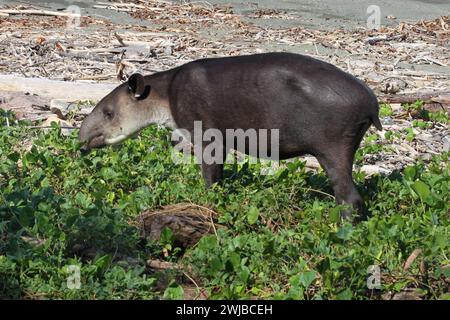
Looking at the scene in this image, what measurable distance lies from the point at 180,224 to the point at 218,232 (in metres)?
0.31

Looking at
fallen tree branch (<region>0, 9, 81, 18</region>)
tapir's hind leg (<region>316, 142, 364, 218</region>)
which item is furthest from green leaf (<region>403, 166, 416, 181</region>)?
fallen tree branch (<region>0, 9, 81, 18</region>)

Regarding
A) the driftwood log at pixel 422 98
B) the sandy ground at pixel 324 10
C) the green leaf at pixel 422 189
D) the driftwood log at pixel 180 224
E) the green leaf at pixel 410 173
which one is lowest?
the sandy ground at pixel 324 10

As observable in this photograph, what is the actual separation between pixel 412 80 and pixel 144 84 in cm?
684

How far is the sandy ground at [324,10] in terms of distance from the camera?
20.0 meters

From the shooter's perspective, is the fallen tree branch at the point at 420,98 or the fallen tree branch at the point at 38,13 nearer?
the fallen tree branch at the point at 420,98

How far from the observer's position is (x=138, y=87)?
8.81 meters

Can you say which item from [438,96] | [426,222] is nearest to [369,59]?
[438,96]

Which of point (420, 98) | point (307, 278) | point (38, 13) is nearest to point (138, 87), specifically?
point (307, 278)

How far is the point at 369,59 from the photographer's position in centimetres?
1628

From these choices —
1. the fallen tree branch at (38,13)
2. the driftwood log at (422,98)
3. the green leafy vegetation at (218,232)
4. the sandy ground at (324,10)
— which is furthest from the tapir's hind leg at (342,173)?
the sandy ground at (324,10)

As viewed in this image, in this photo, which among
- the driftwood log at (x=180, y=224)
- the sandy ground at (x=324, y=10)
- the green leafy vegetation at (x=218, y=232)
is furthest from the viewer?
the sandy ground at (x=324, y=10)

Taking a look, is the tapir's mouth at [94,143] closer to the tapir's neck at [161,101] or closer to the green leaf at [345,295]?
the tapir's neck at [161,101]

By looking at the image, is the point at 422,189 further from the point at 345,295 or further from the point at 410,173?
the point at 345,295

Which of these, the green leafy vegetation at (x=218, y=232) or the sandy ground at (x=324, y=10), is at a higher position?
the green leafy vegetation at (x=218, y=232)
